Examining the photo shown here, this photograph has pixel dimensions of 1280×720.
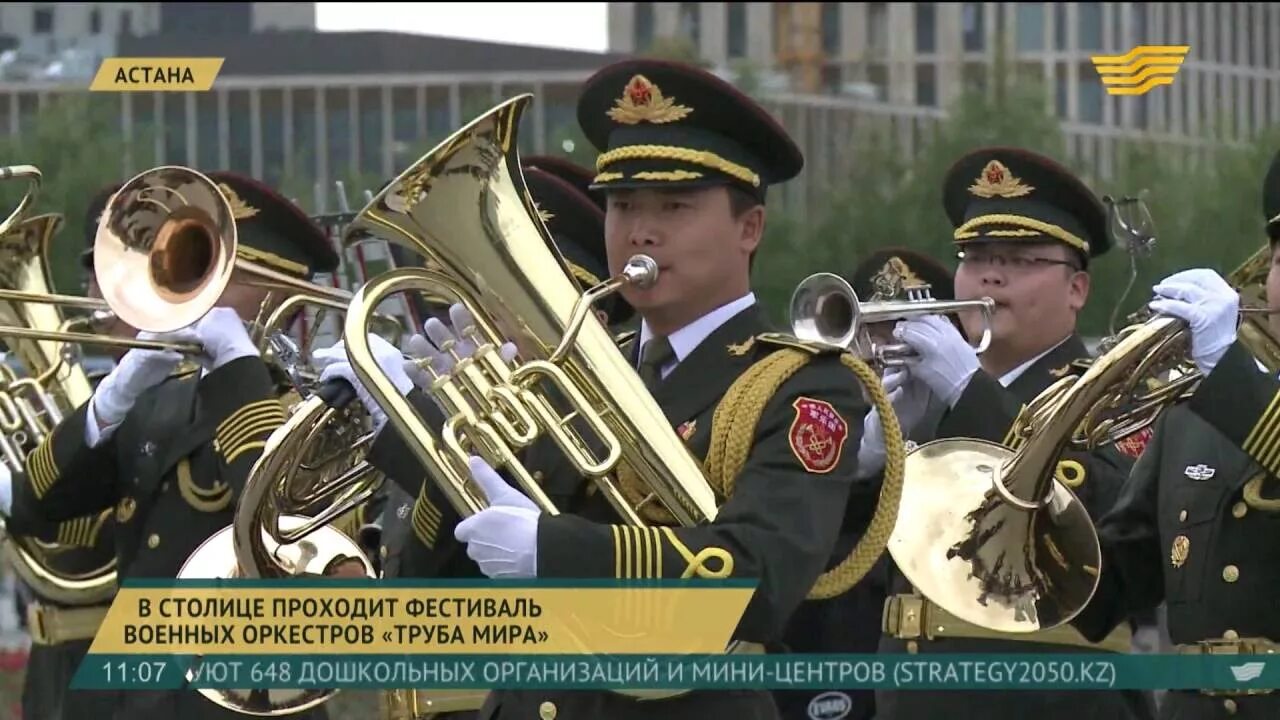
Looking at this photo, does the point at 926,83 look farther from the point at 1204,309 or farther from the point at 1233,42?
the point at 1204,309

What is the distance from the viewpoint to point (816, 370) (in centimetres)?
600

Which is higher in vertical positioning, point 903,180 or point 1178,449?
point 1178,449

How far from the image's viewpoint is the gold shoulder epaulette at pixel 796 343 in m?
6.02

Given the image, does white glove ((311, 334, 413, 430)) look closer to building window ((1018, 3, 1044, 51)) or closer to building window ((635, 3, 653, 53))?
building window ((1018, 3, 1044, 51))

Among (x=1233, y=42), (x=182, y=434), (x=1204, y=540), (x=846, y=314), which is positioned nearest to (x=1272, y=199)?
(x=1204, y=540)

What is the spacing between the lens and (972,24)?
262ft

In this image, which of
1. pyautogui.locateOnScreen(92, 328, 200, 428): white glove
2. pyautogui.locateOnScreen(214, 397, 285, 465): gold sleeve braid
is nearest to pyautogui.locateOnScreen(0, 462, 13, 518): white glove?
pyautogui.locateOnScreen(92, 328, 200, 428): white glove

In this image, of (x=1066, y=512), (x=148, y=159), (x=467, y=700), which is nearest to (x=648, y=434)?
(x=1066, y=512)

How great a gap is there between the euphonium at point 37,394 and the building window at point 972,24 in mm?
70552

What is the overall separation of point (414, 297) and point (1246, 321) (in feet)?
8.55

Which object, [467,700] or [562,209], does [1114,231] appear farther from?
[467,700]

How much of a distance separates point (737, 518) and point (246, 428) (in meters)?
2.97

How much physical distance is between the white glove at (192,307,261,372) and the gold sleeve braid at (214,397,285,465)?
167 millimetres

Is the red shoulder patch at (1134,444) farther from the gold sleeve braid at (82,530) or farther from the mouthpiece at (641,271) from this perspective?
the gold sleeve braid at (82,530)
